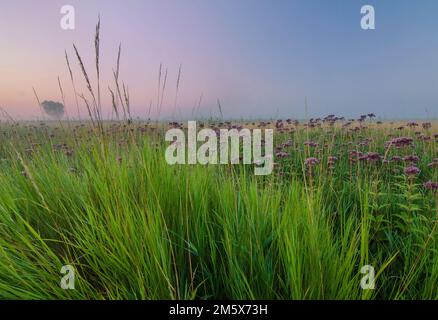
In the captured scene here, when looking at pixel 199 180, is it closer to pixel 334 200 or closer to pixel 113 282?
pixel 113 282

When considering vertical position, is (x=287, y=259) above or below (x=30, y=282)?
above

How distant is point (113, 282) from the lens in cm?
188

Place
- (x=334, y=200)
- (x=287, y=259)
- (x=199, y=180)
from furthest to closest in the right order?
1. (x=334, y=200)
2. (x=199, y=180)
3. (x=287, y=259)

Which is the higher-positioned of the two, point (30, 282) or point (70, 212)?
point (70, 212)

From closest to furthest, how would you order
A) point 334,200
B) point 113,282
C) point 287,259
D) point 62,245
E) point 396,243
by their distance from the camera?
1. point 287,259
2. point 113,282
3. point 62,245
4. point 396,243
5. point 334,200
